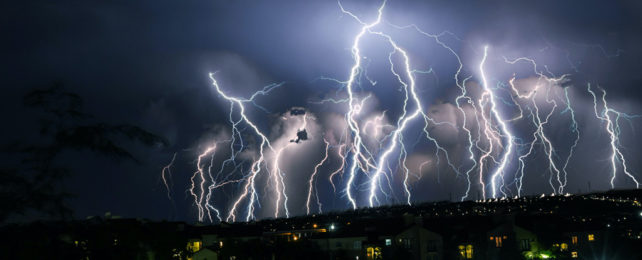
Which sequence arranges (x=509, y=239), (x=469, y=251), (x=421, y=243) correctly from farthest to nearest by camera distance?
(x=421, y=243) → (x=469, y=251) → (x=509, y=239)

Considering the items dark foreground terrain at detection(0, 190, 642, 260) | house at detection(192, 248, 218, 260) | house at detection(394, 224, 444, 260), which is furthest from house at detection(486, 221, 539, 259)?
house at detection(192, 248, 218, 260)

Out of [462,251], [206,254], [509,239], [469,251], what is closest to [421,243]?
[462,251]

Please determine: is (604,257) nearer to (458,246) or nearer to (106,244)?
(458,246)

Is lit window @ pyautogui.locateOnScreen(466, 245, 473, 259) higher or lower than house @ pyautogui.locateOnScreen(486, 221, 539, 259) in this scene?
lower

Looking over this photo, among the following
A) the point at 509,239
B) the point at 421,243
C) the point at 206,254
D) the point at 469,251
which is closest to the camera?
the point at 509,239

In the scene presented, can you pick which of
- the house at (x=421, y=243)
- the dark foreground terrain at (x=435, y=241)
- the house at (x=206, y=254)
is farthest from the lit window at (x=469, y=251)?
the house at (x=206, y=254)

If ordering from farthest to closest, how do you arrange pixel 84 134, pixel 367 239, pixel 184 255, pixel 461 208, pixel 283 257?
pixel 461 208, pixel 367 239, pixel 283 257, pixel 184 255, pixel 84 134

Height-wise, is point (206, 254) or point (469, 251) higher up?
point (206, 254)

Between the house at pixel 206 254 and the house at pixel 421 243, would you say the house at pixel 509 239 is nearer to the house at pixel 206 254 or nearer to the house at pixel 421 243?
the house at pixel 421 243

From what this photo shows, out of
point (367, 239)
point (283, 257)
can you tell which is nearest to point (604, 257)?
point (367, 239)

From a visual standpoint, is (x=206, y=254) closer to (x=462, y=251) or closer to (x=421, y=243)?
(x=421, y=243)

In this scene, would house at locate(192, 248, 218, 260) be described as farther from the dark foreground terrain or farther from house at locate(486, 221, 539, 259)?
house at locate(486, 221, 539, 259)
